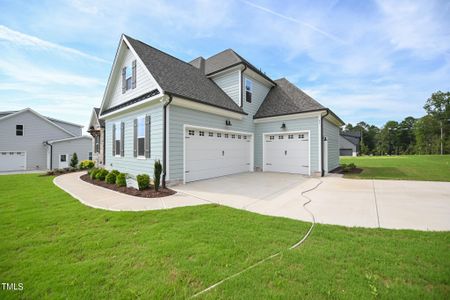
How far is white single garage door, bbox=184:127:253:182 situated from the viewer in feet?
27.9

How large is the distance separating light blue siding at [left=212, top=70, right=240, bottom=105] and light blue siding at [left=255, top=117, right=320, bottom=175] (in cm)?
247

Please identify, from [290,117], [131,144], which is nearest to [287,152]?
[290,117]

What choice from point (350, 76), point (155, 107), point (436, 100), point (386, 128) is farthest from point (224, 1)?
point (386, 128)

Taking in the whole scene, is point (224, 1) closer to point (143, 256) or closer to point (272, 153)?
point (272, 153)

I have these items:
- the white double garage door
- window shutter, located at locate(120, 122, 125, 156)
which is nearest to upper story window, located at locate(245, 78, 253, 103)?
the white double garage door

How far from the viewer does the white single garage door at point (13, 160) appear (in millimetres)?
18750

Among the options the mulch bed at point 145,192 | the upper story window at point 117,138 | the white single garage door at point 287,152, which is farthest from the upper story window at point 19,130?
the white single garage door at point 287,152

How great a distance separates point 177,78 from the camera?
9.07 meters

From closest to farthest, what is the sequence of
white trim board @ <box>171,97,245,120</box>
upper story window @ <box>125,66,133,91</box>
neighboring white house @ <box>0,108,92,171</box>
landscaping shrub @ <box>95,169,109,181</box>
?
1. white trim board @ <box>171,97,245,120</box>
2. landscaping shrub @ <box>95,169,109,181</box>
3. upper story window @ <box>125,66,133,91</box>
4. neighboring white house @ <box>0,108,92,171</box>

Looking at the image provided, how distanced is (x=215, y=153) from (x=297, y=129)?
4.97 meters

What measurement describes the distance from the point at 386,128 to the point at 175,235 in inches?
2680

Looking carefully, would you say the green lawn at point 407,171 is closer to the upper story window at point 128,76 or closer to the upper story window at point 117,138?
→ the upper story window at point 128,76

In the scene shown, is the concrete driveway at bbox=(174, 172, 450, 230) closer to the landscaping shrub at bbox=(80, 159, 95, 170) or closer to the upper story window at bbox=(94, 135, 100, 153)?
the upper story window at bbox=(94, 135, 100, 153)

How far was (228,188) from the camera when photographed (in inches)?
290
